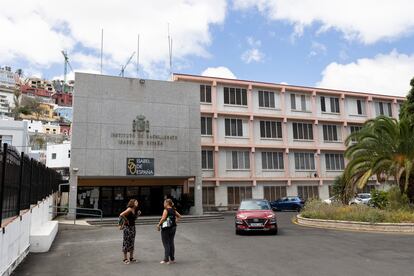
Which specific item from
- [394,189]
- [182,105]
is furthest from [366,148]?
[182,105]

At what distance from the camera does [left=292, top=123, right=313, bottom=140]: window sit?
4284 centimetres

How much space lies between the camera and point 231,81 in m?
40.1

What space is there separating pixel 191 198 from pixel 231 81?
13.4 metres

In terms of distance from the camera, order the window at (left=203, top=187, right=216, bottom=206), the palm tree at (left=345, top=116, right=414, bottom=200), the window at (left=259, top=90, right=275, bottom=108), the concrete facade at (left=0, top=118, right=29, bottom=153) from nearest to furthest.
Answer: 1. the palm tree at (left=345, top=116, right=414, bottom=200)
2. the window at (left=203, top=187, right=216, bottom=206)
3. the window at (left=259, top=90, right=275, bottom=108)
4. the concrete facade at (left=0, top=118, right=29, bottom=153)

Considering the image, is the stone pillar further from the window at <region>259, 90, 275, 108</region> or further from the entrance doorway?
the window at <region>259, 90, 275, 108</region>

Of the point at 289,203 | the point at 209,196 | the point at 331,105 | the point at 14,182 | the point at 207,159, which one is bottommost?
the point at 289,203

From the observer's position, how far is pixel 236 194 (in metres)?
39.6

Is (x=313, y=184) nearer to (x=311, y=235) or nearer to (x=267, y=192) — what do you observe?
(x=267, y=192)

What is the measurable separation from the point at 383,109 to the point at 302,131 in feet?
39.3

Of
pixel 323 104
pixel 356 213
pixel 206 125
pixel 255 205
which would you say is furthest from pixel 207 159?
pixel 356 213

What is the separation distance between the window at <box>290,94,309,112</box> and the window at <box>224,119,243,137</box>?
6776mm

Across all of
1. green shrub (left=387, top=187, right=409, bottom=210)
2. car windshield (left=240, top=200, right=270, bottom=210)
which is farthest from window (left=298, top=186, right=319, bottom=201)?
car windshield (left=240, top=200, right=270, bottom=210)

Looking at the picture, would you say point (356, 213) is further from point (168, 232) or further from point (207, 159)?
point (207, 159)

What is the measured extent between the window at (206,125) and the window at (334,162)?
14.2 m
